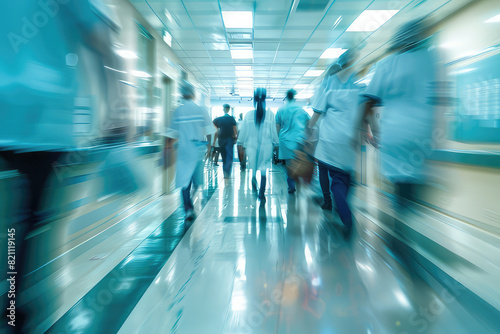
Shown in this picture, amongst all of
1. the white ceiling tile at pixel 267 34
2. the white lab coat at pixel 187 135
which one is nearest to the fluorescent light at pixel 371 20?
the white ceiling tile at pixel 267 34

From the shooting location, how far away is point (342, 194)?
6.36 ft

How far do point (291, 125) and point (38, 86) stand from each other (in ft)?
8.51

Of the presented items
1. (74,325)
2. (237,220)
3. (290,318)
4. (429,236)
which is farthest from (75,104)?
(429,236)

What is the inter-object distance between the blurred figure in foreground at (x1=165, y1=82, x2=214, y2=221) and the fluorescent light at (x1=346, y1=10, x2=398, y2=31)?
11.4 ft

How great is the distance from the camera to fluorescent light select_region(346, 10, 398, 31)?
414 cm

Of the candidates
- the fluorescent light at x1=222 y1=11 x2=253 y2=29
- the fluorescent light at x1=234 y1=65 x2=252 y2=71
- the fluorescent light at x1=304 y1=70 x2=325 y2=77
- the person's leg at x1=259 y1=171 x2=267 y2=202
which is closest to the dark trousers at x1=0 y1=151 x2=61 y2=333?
the person's leg at x1=259 y1=171 x2=267 y2=202

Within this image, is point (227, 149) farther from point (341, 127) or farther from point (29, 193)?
point (29, 193)

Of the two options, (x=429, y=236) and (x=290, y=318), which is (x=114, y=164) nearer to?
(x=290, y=318)

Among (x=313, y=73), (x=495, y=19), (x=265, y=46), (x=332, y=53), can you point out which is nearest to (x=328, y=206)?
(x=495, y=19)

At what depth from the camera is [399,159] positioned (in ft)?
4.62

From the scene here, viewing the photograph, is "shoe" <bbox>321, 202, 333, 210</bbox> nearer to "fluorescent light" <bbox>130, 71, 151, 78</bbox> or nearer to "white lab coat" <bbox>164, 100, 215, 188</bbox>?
"white lab coat" <bbox>164, 100, 215, 188</bbox>

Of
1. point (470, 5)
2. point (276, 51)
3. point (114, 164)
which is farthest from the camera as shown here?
point (276, 51)

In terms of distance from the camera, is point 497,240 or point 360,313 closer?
point 360,313

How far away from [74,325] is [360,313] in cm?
122
